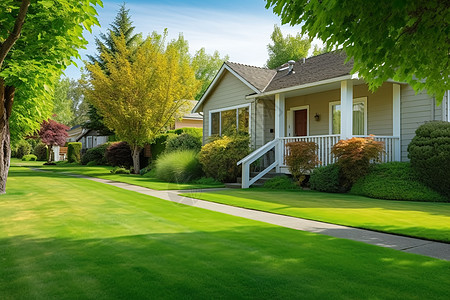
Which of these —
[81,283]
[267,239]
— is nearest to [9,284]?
[81,283]

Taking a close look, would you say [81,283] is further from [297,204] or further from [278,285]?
[297,204]

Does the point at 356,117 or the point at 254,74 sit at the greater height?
the point at 254,74

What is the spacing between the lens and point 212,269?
3674 millimetres

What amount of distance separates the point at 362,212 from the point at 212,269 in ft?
16.0

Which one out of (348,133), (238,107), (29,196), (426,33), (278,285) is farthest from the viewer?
(238,107)

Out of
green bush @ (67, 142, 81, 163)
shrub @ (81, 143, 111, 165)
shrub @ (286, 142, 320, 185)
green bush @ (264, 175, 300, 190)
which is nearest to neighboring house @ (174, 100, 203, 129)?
shrub @ (81, 143, 111, 165)

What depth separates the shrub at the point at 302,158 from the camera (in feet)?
41.6

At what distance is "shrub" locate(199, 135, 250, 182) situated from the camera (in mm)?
14523

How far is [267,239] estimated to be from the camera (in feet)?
16.5

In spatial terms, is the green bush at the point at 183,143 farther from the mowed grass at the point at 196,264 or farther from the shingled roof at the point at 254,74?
the mowed grass at the point at 196,264

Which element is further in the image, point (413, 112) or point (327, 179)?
point (413, 112)

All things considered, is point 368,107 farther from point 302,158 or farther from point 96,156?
point 96,156

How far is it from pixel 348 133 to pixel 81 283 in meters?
10.8

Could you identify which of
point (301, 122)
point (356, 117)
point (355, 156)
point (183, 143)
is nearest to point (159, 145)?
point (183, 143)
